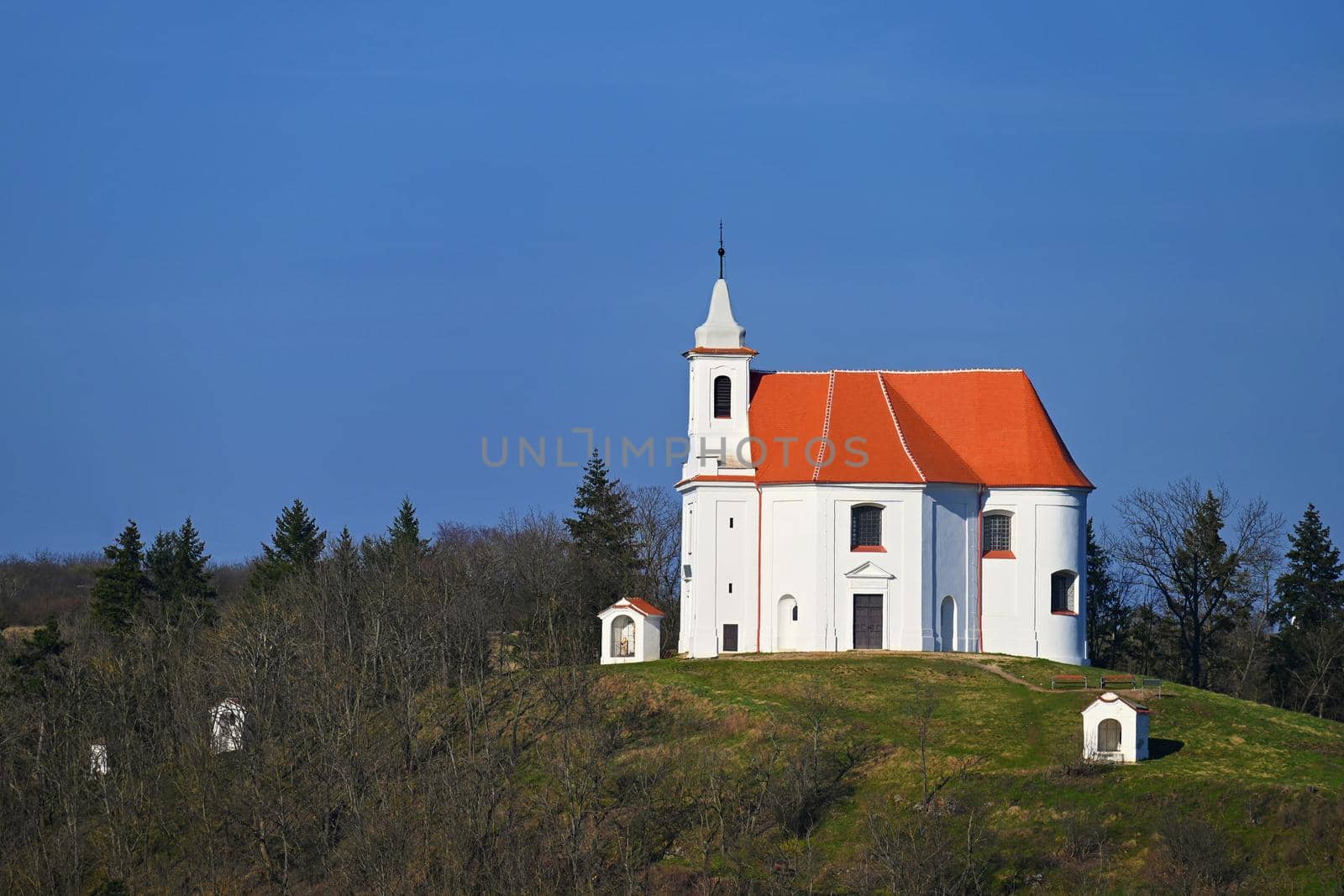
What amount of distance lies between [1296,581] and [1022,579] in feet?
47.3

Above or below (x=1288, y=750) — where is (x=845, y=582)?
above

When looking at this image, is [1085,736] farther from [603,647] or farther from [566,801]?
[603,647]

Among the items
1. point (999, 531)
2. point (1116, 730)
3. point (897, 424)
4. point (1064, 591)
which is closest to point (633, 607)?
point (897, 424)

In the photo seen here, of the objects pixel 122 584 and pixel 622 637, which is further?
pixel 122 584

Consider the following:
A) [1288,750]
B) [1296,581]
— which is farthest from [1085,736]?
[1296,581]

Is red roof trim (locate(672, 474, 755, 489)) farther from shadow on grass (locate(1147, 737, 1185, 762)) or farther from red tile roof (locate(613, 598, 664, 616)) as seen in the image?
shadow on grass (locate(1147, 737, 1185, 762))

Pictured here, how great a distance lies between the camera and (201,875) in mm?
47625

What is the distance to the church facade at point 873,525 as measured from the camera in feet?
191

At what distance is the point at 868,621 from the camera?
190 feet

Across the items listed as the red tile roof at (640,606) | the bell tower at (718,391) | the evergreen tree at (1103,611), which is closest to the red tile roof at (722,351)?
the bell tower at (718,391)

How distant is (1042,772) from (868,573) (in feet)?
43.2

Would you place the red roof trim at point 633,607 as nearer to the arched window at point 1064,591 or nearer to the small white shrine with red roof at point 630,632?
the small white shrine with red roof at point 630,632

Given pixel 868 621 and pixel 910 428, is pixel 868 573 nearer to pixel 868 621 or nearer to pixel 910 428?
pixel 868 621

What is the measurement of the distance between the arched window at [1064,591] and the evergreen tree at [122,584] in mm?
36397
